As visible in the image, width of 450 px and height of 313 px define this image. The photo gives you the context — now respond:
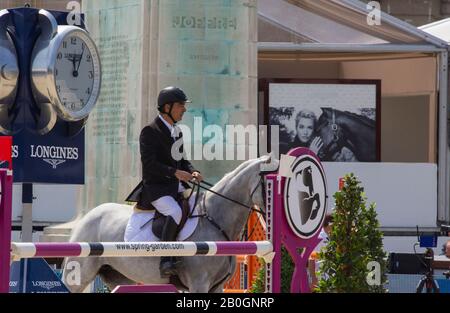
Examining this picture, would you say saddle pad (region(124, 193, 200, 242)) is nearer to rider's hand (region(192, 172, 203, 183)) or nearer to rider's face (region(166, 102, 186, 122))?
rider's hand (region(192, 172, 203, 183))

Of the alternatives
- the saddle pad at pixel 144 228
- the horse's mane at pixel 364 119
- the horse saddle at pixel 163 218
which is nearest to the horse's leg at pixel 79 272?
the saddle pad at pixel 144 228

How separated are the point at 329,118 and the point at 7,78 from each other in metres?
11.6

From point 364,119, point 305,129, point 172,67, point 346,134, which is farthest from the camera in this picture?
point 364,119

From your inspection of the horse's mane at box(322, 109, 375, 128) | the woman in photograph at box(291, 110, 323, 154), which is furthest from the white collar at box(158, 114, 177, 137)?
the horse's mane at box(322, 109, 375, 128)

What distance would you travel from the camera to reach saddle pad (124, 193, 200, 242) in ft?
35.1

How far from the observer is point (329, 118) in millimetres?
21359

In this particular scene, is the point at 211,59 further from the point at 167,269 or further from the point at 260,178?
the point at 167,269

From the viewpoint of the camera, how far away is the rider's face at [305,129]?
21062mm

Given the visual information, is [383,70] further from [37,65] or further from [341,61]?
[37,65]

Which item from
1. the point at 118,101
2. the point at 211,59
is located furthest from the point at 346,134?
the point at 118,101

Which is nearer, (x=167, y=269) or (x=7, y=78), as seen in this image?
(x=7, y=78)

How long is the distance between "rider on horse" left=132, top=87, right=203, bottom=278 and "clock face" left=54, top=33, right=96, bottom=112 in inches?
23.5

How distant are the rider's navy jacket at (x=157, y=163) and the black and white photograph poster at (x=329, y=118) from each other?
10.1 metres
